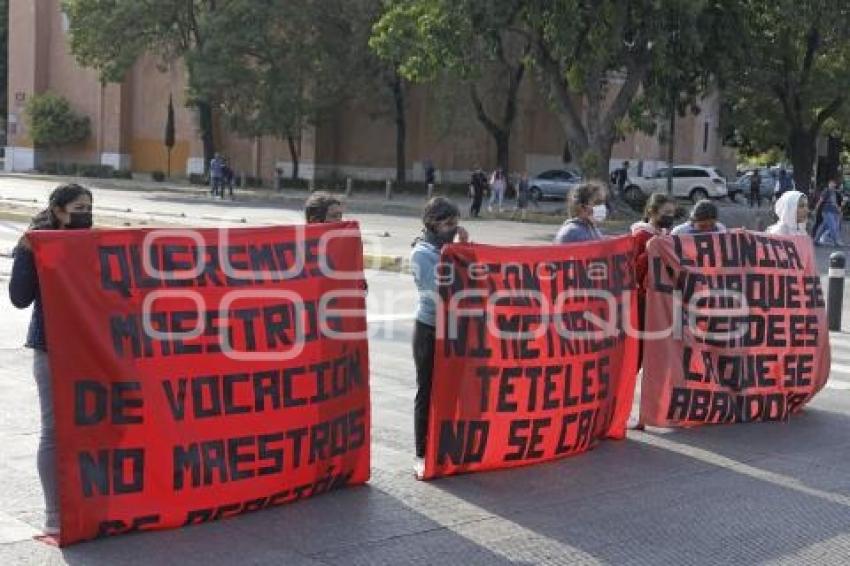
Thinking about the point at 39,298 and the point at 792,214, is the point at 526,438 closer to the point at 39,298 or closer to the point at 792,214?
the point at 39,298

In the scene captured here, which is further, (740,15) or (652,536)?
(740,15)

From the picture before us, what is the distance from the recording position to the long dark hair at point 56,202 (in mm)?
5676

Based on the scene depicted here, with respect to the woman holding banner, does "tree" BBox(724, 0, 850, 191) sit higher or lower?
higher

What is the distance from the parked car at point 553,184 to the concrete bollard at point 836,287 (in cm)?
3518

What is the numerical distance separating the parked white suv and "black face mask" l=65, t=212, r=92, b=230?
1783 inches

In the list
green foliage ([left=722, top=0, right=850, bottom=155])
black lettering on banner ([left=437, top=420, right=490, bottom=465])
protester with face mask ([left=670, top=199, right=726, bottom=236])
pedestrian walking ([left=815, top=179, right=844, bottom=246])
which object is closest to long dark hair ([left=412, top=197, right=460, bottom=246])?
black lettering on banner ([left=437, top=420, right=490, bottom=465])

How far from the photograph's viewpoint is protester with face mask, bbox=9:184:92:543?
5.46 m

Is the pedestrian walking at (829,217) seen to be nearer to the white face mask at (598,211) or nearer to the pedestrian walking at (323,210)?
the white face mask at (598,211)

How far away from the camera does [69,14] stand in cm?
5131

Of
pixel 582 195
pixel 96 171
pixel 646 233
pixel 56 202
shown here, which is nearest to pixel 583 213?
pixel 582 195

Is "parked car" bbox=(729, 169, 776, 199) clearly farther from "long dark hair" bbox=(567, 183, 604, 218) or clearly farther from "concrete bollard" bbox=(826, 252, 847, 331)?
"long dark hair" bbox=(567, 183, 604, 218)

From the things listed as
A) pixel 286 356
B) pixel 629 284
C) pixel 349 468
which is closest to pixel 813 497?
pixel 629 284

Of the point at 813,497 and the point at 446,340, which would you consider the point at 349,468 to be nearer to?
the point at 446,340

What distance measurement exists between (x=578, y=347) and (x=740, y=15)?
1120 inches
